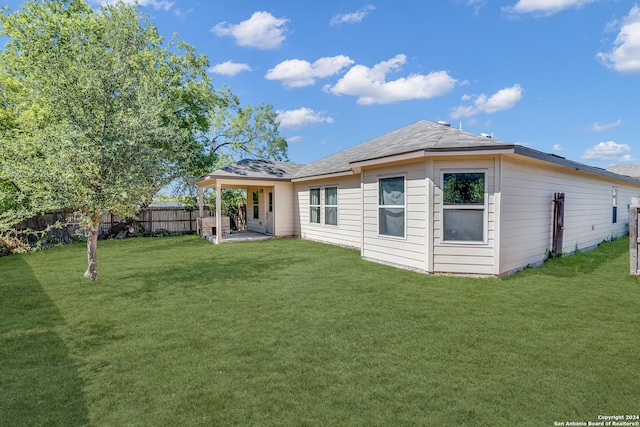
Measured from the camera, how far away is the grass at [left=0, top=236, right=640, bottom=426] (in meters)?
2.35

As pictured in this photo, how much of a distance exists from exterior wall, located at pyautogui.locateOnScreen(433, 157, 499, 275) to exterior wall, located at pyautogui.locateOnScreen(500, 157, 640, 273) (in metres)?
0.24

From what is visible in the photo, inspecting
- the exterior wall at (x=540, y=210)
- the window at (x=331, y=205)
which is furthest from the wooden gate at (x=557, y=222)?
the window at (x=331, y=205)

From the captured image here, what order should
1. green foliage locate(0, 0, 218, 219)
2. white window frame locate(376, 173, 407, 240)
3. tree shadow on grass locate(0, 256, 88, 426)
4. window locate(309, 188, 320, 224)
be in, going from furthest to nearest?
window locate(309, 188, 320, 224)
white window frame locate(376, 173, 407, 240)
green foliage locate(0, 0, 218, 219)
tree shadow on grass locate(0, 256, 88, 426)

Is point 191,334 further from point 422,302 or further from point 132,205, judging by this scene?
point 132,205

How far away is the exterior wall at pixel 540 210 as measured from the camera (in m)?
6.49

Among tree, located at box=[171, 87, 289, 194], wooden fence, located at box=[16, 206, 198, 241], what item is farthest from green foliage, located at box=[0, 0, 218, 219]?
tree, located at box=[171, 87, 289, 194]

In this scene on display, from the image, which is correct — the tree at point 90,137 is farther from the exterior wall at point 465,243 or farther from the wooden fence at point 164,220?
the wooden fence at point 164,220

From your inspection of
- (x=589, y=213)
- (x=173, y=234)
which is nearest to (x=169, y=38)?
(x=173, y=234)

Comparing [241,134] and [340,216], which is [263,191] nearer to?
[340,216]

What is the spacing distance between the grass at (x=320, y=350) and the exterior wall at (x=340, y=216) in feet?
12.7

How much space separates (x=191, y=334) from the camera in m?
3.76

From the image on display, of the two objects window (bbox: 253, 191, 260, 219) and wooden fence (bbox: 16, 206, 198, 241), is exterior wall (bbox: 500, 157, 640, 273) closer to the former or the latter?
window (bbox: 253, 191, 260, 219)

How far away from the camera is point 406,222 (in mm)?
7074

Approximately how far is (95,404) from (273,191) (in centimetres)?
1141
